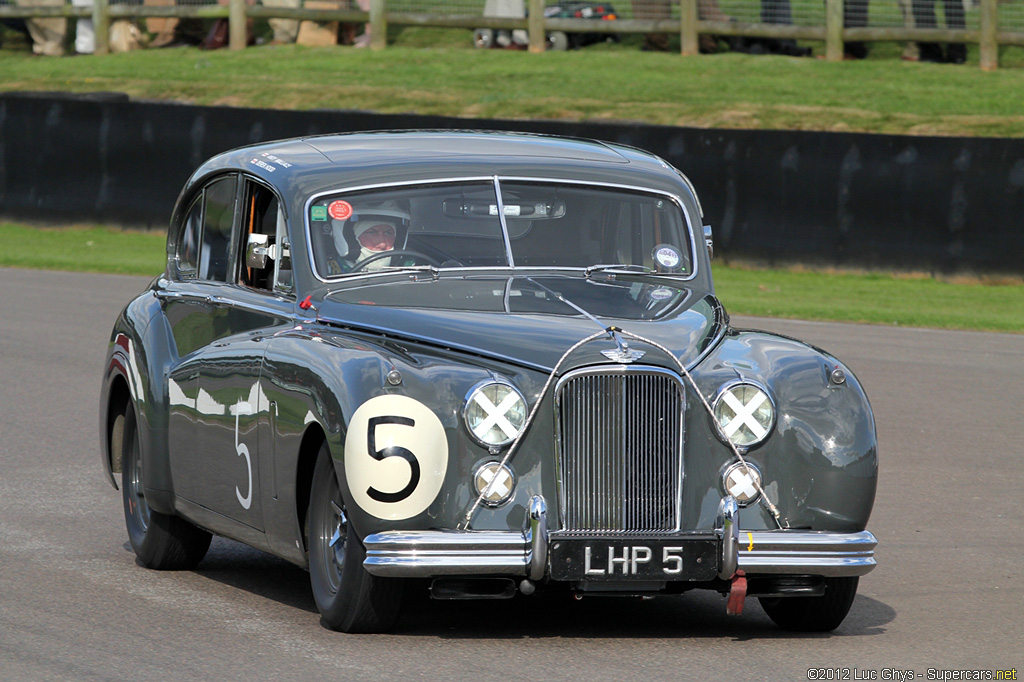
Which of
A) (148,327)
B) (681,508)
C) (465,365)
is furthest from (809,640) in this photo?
(148,327)

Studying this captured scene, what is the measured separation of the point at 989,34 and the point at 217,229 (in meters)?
21.9

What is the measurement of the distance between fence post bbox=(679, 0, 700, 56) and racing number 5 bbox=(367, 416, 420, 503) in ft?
81.5

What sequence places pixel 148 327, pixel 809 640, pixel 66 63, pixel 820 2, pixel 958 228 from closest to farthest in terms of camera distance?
1. pixel 809 640
2. pixel 148 327
3. pixel 958 228
4. pixel 820 2
5. pixel 66 63

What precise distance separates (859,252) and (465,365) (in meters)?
13.8

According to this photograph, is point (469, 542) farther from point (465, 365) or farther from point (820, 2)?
point (820, 2)

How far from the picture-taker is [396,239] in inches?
268

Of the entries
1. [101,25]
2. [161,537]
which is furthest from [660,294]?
[101,25]

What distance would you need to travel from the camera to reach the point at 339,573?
5863mm

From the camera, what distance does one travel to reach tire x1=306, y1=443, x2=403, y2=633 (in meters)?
5.67

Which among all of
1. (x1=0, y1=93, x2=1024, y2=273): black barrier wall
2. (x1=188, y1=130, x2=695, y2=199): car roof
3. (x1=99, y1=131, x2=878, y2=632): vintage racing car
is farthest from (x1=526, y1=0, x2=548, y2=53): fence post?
(x1=99, y1=131, x2=878, y2=632): vintage racing car

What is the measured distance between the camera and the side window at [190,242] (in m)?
7.75

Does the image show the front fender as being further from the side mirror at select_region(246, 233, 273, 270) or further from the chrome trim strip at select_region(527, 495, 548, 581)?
the side mirror at select_region(246, 233, 273, 270)

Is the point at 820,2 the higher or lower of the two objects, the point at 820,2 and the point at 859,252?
the higher

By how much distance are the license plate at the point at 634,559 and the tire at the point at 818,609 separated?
64 cm
